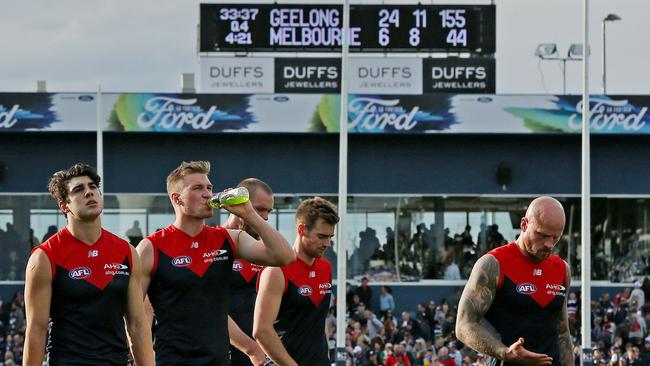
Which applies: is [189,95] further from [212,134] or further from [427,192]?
[427,192]

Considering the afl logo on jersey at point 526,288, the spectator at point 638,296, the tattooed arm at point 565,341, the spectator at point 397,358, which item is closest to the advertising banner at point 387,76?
the spectator at point 638,296

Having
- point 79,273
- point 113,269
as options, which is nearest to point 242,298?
point 113,269

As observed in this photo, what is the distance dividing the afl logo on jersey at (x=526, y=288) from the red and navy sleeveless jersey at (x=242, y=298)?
2530mm

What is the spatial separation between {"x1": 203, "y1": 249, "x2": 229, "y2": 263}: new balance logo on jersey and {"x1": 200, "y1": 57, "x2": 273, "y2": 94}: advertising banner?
93.6 feet

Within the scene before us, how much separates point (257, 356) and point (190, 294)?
158 cm

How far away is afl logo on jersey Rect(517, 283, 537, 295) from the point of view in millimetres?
9211

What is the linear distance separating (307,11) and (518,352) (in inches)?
1187

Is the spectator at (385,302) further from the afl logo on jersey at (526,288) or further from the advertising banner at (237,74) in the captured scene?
the afl logo on jersey at (526,288)

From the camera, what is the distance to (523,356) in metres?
8.77

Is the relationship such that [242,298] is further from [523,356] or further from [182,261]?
[523,356]

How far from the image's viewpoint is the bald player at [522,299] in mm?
9072

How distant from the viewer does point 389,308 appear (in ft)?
111

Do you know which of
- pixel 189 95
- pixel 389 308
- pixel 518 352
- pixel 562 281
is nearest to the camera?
pixel 518 352

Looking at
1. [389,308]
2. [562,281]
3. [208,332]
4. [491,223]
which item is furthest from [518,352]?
[491,223]
